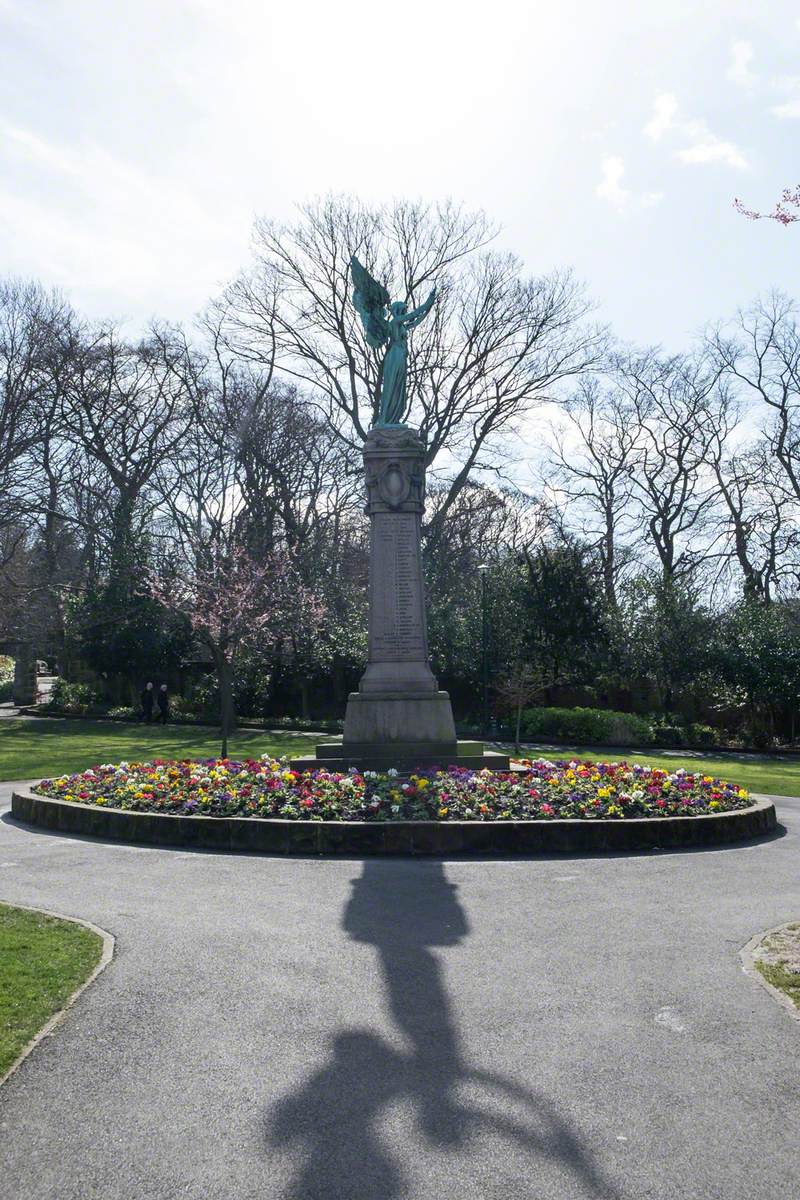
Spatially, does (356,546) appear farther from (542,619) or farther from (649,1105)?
(649,1105)

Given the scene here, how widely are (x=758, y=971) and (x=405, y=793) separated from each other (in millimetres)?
5568

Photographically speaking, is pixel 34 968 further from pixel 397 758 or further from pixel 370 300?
pixel 370 300

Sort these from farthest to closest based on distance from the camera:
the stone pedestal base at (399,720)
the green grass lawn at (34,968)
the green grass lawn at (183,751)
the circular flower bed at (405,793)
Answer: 1. the green grass lawn at (183,751)
2. the stone pedestal base at (399,720)
3. the circular flower bed at (405,793)
4. the green grass lawn at (34,968)

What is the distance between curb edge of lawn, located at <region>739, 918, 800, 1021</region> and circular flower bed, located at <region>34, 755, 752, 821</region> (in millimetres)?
3735

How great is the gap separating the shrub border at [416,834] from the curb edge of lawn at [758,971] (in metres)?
3.08

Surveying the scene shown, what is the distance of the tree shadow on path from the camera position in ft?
12.2

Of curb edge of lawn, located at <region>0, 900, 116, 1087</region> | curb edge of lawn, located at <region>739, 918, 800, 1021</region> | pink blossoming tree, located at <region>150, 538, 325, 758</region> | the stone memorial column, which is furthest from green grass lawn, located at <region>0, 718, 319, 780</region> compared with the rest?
curb edge of lawn, located at <region>739, 918, 800, 1021</region>

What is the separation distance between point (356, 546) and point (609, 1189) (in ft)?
117

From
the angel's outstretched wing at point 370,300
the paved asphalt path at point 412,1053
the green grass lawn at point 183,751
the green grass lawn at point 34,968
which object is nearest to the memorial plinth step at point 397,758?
the green grass lawn at point 183,751

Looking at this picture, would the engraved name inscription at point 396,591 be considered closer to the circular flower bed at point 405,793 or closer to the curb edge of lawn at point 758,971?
the circular flower bed at point 405,793

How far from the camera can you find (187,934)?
7055 millimetres

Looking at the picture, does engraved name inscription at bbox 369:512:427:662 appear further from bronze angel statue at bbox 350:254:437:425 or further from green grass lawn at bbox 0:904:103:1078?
green grass lawn at bbox 0:904:103:1078

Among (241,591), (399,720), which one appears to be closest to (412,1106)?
(399,720)

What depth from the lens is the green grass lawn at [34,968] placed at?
16.7 feet
